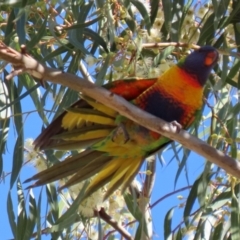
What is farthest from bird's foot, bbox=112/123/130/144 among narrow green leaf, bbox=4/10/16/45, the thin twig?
narrow green leaf, bbox=4/10/16/45

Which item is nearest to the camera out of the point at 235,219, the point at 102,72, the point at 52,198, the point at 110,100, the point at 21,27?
the point at 110,100

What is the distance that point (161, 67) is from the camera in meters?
1.77

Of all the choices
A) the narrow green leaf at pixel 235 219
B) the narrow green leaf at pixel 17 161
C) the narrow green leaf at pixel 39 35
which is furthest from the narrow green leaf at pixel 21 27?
the narrow green leaf at pixel 235 219

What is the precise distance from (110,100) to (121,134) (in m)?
0.38

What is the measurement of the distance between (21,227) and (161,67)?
0.59 meters

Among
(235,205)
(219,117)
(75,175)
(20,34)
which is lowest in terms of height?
(235,205)

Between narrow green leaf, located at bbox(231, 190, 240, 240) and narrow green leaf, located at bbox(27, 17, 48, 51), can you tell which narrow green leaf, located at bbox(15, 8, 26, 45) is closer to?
narrow green leaf, located at bbox(27, 17, 48, 51)

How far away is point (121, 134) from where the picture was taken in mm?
1730

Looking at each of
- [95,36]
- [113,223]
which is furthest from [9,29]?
[113,223]

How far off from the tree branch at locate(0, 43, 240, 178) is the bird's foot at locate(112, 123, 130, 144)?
0.27 meters

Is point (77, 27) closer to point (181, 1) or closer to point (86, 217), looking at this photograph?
point (181, 1)

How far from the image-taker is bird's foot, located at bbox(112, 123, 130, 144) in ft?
5.58

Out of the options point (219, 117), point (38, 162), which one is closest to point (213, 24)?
point (219, 117)

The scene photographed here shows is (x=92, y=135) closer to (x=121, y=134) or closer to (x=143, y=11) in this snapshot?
(x=121, y=134)
